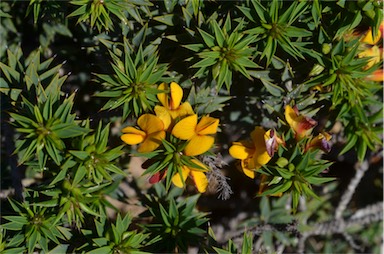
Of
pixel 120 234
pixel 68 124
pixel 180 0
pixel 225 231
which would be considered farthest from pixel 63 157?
pixel 225 231

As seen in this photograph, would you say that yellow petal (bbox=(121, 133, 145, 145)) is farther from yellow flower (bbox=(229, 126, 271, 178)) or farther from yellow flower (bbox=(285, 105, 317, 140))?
yellow flower (bbox=(285, 105, 317, 140))

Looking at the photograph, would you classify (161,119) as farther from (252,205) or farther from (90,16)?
(252,205)

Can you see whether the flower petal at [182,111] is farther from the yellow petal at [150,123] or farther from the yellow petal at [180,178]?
the yellow petal at [180,178]

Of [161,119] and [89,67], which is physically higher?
[89,67]

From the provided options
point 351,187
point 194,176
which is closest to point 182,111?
point 194,176

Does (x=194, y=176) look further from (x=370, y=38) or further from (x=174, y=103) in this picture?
(x=370, y=38)
